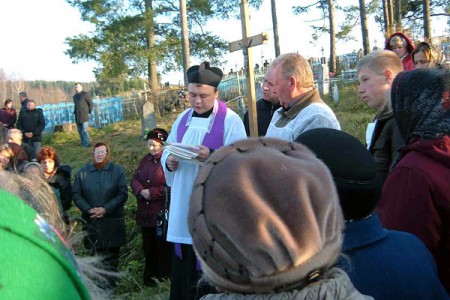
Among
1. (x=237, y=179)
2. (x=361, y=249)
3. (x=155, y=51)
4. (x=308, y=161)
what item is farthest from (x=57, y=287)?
(x=155, y=51)

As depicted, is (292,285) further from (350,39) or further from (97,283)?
(350,39)

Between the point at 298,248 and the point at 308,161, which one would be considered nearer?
the point at 298,248

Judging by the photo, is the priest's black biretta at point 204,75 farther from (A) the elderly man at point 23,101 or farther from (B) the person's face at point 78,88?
(B) the person's face at point 78,88

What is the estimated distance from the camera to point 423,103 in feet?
6.87

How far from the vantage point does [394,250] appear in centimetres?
153

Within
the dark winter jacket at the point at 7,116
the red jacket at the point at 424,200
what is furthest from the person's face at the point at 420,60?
the dark winter jacket at the point at 7,116

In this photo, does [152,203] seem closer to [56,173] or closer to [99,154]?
[99,154]

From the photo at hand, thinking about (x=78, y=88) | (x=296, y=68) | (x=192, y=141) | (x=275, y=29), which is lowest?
(x=192, y=141)

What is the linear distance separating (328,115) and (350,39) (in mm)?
21196

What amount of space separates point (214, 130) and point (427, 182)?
209cm

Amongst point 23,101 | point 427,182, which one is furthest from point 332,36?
point 427,182

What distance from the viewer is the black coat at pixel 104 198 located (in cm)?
554

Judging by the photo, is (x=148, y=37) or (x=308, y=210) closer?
(x=308, y=210)

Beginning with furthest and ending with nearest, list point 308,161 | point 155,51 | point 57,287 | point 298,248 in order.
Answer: point 155,51, point 308,161, point 298,248, point 57,287
